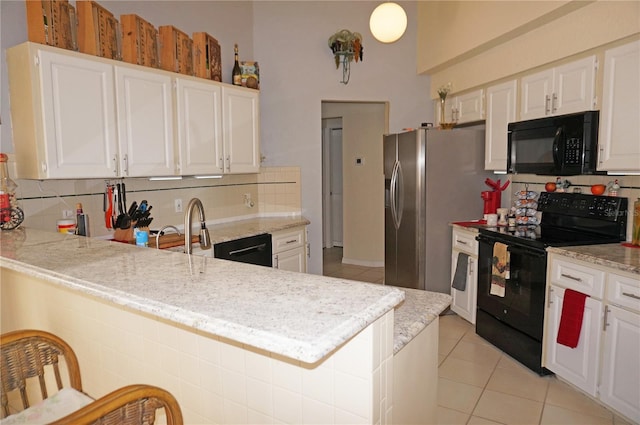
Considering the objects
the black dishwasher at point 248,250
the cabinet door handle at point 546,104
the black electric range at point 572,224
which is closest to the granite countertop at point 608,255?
the black electric range at point 572,224

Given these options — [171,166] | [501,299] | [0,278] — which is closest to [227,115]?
[171,166]

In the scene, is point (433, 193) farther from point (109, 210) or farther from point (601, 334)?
point (109, 210)

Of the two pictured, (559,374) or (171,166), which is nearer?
(559,374)

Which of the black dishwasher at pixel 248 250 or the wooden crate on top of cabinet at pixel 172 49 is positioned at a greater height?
the wooden crate on top of cabinet at pixel 172 49

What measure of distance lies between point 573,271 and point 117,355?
246 cm

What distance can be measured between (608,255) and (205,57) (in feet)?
10.4

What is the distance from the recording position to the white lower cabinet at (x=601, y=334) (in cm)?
214

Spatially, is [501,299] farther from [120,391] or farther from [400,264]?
[120,391]

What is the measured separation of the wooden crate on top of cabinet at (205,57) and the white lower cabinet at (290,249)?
1.46 meters

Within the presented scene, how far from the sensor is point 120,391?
913 mm

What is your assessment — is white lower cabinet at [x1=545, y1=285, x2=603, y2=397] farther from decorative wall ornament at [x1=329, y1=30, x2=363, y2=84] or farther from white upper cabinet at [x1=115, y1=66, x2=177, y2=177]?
decorative wall ornament at [x1=329, y1=30, x2=363, y2=84]

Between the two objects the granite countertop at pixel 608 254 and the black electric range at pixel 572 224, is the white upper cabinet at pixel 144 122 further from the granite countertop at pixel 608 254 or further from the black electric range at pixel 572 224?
the granite countertop at pixel 608 254

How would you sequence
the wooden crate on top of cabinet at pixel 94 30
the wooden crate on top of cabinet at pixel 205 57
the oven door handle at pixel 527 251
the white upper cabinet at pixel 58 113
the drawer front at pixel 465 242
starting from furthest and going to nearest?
1. the drawer front at pixel 465 242
2. the wooden crate on top of cabinet at pixel 205 57
3. the oven door handle at pixel 527 251
4. the wooden crate on top of cabinet at pixel 94 30
5. the white upper cabinet at pixel 58 113

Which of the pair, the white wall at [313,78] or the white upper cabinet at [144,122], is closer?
the white upper cabinet at [144,122]
